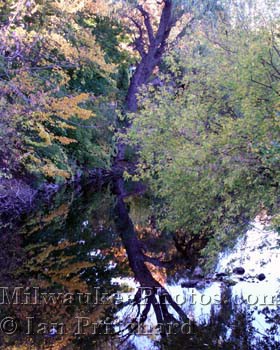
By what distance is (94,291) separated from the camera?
6.88 m

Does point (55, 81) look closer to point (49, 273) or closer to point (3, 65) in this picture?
point (3, 65)

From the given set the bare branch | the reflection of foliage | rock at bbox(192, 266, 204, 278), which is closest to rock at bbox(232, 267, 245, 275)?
rock at bbox(192, 266, 204, 278)

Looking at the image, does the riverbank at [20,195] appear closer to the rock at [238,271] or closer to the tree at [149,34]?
the rock at [238,271]

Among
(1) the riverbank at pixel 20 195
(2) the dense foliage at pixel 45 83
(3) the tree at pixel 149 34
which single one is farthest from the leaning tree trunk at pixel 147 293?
(3) the tree at pixel 149 34

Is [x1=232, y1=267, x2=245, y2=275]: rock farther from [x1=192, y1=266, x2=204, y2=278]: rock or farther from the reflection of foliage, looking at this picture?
the reflection of foliage

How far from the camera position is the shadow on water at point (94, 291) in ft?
17.6

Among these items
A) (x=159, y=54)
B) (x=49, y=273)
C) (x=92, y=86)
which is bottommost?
(x=49, y=273)

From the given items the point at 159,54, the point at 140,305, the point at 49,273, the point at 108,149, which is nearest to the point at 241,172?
the point at 140,305

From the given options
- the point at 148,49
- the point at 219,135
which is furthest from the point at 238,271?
the point at 148,49

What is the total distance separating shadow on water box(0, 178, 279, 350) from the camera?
17.6 ft

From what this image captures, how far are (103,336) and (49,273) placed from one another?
95.8 inches

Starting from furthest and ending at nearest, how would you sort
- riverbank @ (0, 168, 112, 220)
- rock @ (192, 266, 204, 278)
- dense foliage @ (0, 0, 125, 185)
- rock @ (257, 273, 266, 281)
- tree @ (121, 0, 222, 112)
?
tree @ (121, 0, 222, 112)
riverbank @ (0, 168, 112, 220)
dense foliage @ (0, 0, 125, 185)
rock @ (192, 266, 204, 278)
rock @ (257, 273, 266, 281)

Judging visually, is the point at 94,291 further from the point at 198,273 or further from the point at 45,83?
the point at 45,83

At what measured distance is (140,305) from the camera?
20.7 ft
